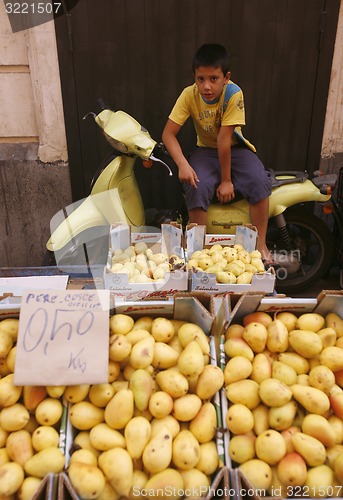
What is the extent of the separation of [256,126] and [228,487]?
3480 millimetres

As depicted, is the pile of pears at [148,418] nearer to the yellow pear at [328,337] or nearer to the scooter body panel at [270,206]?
the yellow pear at [328,337]

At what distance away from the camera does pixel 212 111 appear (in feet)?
10.8

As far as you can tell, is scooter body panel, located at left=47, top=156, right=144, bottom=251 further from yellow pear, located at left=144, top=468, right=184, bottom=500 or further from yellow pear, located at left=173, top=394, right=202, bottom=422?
yellow pear, located at left=144, top=468, right=184, bottom=500

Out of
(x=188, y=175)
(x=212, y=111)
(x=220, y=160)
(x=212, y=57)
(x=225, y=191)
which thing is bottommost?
(x=225, y=191)

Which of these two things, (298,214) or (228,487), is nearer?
(228,487)

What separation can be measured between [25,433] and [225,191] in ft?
7.32

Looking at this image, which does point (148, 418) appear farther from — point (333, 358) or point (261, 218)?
point (261, 218)

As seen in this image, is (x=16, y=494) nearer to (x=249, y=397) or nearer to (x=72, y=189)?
(x=249, y=397)

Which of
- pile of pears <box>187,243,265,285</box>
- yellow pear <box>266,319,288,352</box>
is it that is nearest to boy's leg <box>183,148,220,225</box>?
pile of pears <box>187,243,265,285</box>

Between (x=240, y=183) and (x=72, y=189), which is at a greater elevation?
(x=240, y=183)

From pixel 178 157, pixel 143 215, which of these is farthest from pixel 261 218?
pixel 143 215

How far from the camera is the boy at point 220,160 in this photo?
3.18m

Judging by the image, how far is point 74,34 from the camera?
387 cm

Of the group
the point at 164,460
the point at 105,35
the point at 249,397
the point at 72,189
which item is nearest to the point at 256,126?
the point at 105,35
